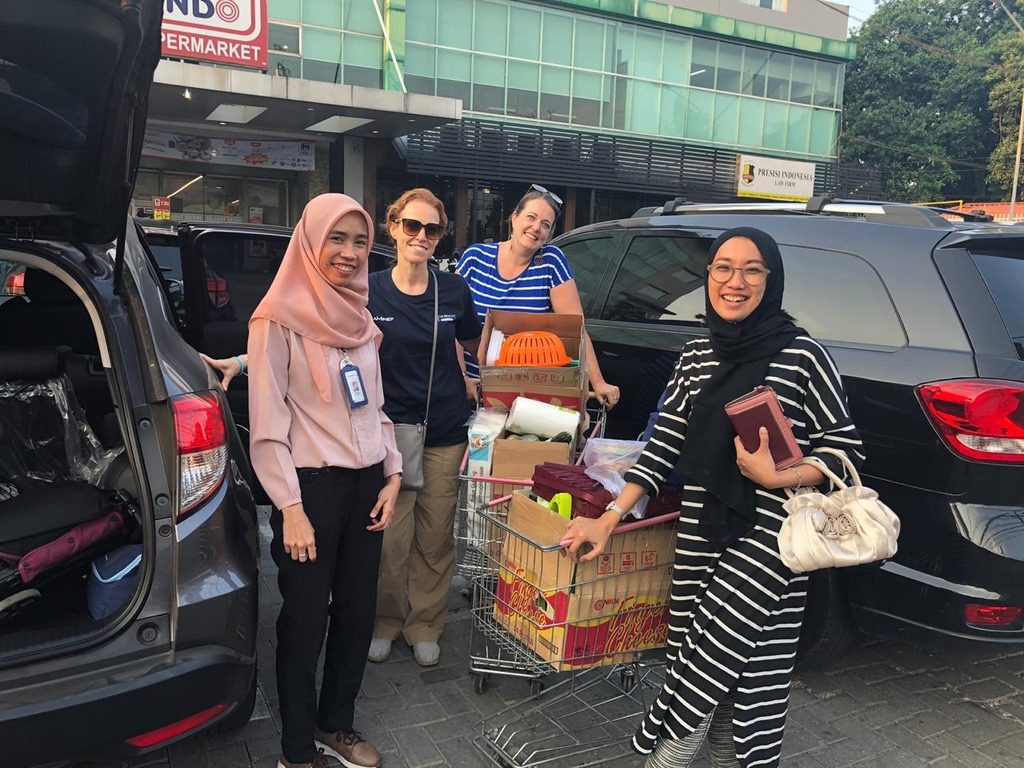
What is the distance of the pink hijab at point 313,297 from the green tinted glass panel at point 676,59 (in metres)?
24.5

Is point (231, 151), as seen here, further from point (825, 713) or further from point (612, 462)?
point (825, 713)

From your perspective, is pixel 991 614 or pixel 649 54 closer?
pixel 991 614

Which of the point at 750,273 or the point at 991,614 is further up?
the point at 750,273

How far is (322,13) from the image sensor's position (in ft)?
60.9

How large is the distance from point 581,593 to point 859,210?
236 cm

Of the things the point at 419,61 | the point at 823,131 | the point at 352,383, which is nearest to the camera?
the point at 352,383

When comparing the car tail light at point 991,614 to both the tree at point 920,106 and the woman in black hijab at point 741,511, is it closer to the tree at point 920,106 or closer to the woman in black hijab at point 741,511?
the woman in black hijab at point 741,511

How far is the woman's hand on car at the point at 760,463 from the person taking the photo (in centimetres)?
202

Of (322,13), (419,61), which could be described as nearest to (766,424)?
(322,13)

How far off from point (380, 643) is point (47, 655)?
63.7 inches

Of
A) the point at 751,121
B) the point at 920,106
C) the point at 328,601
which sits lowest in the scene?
the point at 328,601

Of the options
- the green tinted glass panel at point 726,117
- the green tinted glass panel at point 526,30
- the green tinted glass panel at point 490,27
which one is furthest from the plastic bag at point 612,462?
the green tinted glass panel at point 726,117

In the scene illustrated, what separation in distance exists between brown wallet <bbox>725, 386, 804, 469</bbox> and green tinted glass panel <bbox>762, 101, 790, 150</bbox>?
2721 cm

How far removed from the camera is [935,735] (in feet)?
9.64
